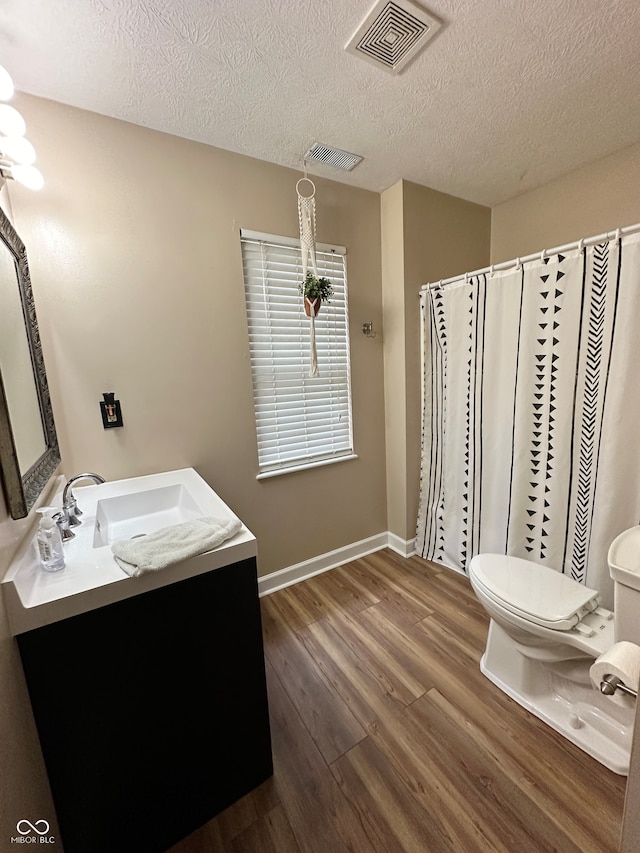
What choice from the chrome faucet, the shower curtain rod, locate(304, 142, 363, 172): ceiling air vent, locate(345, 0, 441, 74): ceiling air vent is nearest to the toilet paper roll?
the chrome faucet

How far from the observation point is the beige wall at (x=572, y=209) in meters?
1.85

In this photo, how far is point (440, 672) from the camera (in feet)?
4.93

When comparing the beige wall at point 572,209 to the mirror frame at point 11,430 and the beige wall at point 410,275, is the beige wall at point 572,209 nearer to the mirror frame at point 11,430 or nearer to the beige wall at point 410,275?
the beige wall at point 410,275

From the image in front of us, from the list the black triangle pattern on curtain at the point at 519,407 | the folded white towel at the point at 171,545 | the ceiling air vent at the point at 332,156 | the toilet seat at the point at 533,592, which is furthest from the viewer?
the ceiling air vent at the point at 332,156

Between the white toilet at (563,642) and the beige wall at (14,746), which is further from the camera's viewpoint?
the white toilet at (563,642)

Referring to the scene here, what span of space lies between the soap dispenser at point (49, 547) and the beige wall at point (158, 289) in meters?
0.75

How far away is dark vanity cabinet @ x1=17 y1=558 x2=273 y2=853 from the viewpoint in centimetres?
80

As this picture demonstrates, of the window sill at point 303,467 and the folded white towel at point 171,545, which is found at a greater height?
the folded white towel at point 171,545

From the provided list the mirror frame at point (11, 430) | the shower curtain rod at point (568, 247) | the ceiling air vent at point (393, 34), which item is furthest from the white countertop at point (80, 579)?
the shower curtain rod at point (568, 247)

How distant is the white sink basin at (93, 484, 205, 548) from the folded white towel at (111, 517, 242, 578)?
0.22 m

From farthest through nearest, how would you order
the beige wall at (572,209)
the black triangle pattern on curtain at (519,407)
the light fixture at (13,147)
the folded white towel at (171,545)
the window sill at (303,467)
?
1. the window sill at (303,467)
2. the beige wall at (572,209)
3. the black triangle pattern on curtain at (519,407)
4. the light fixture at (13,147)
5. the folded white towel at (171,545)

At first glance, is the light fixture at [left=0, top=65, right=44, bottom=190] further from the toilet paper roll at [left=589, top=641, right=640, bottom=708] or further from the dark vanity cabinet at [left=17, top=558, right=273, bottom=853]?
the toilet paper roll at [left=589, top=641, right=640, bottom=708]

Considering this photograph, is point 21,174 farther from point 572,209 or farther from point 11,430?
point 572,209

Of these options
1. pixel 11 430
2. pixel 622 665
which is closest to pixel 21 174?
pixel 11 430
